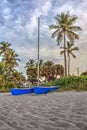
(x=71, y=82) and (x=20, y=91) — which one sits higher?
(x=71, y=82)

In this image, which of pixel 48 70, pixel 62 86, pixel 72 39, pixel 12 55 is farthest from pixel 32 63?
pixel 62 86

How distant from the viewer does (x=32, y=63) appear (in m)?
118

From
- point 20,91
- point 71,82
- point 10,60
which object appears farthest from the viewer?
point 10,60

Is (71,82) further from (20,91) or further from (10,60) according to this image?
(10,60)

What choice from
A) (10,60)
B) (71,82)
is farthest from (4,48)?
(71,82)

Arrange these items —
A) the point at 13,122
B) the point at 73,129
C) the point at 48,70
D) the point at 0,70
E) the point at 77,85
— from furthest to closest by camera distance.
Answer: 1. the point at 48,70
2. the point at 0,70
3. the point at 77,85
4. the point at 13,122
5. the point at 73,129

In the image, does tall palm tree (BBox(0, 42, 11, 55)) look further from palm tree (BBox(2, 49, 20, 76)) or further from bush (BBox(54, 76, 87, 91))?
bush (BBox(54, 76, 87, 91))

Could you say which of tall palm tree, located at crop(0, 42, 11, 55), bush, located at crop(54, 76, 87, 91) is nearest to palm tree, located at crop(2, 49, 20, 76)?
tall palm tree, located at crop(0, 42, 11, 55)

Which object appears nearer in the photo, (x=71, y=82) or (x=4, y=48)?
(x=71, y=82)

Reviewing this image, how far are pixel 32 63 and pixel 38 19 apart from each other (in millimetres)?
70606

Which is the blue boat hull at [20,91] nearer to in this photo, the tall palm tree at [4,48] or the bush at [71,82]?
the bush at [71,82]

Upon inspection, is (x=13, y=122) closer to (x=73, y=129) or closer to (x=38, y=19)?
(x=73, y=129)

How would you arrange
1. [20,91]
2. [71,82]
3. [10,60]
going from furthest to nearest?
[10,60], [71,82], [20,91]

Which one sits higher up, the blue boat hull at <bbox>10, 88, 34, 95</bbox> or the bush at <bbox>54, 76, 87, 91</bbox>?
the bush at <bbox>54, 76, 87, 91</bbox>
